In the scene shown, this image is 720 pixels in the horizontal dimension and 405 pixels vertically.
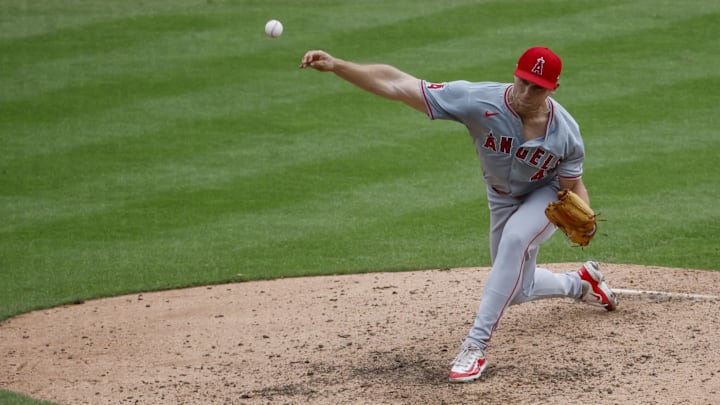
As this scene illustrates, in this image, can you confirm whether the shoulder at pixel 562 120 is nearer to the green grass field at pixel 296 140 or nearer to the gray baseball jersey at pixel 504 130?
the gray baseball jersey at pixel 504 130

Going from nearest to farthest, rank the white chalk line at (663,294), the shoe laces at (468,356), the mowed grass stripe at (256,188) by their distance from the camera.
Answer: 1. the shoe laces at (468,356)
2. the white chalk line at (663,294)
3. the mowed grass stripe at (256,188)

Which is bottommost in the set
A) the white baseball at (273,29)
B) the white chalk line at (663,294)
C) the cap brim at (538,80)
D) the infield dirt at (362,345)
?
the infield dirt at (362,345)

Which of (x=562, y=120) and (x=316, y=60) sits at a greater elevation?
(x=316, y=60)

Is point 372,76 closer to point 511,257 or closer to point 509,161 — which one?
point 509,161

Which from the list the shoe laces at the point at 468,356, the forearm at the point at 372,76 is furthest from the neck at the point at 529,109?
the shoe laces at the point at 468,356

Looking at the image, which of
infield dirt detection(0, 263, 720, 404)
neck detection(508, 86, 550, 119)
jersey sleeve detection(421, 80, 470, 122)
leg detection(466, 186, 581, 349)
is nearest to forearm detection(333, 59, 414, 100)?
jersey sleeve detection(421, 80, 470, 122)

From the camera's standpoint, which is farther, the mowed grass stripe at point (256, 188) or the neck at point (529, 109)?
the mowed grass stripe at point (256, 188)

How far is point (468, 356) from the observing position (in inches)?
218

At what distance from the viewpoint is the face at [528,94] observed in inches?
211

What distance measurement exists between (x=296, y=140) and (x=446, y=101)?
565 cm

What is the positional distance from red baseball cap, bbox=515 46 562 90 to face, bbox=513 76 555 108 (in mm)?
37

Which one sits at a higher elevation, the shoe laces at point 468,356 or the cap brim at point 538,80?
the cap brim at point 538,80

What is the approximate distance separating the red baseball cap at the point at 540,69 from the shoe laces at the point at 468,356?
1446 mm

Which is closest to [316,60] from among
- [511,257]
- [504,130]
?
[504,130]
